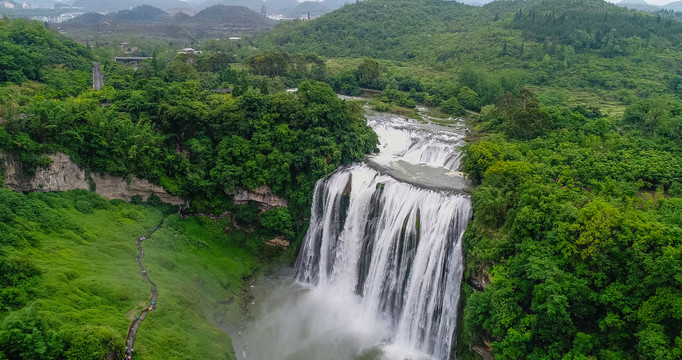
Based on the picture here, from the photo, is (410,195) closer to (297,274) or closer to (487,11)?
(297,274)

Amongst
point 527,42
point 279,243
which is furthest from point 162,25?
point 279,243

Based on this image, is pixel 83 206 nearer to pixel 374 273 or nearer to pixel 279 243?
pixel 279 243

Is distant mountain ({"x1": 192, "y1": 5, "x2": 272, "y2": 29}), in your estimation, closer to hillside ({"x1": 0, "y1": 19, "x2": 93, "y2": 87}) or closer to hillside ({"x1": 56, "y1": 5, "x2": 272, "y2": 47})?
hillside ({"x1": 56, "y1": 5, "x2": 272, "y2": 47})

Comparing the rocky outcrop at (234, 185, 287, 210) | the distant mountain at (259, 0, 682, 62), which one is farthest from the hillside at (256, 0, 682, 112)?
the rocky outcrop at (234, 185, 287, 210)

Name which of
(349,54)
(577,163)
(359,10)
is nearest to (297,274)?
(577,163)

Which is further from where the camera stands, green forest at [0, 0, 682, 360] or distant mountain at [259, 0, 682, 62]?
distant mountain at [259, 0, 682, 62]

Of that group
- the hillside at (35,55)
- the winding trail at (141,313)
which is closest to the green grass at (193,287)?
the winding trail at (141,313)

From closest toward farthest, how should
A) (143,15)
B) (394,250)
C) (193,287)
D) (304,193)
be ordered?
(394,250) → (193,287) → (304,193) → (143,15)
